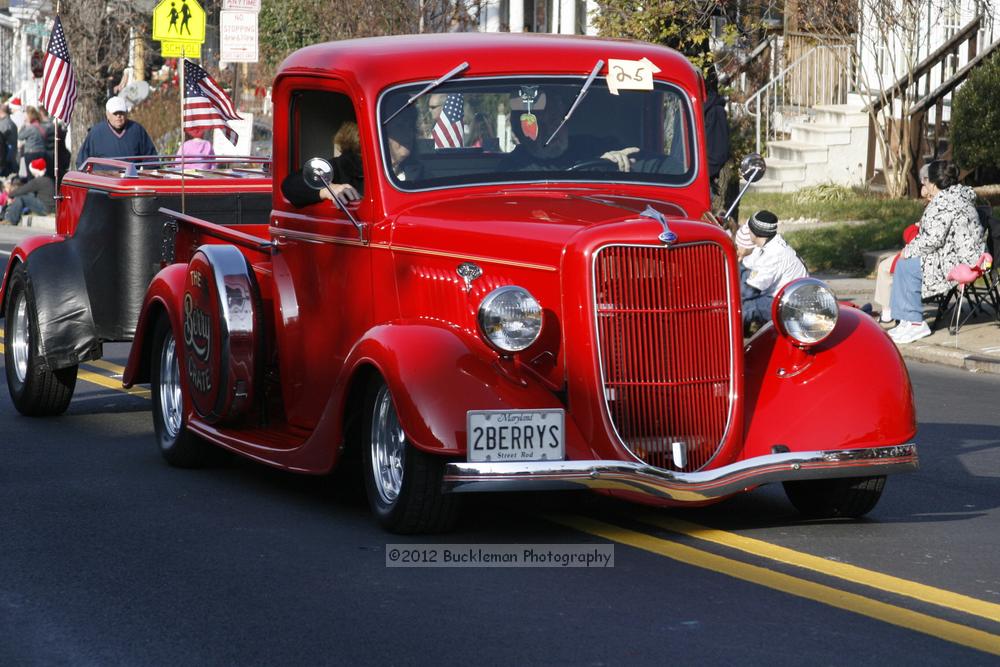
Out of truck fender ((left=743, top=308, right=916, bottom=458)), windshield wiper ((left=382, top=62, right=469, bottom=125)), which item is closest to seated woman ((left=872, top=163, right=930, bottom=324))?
truck fender ((left=743, top=308, right=916, bottom=458))

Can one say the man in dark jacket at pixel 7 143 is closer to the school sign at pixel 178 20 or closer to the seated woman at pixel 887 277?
the school sign at pixel 178 20

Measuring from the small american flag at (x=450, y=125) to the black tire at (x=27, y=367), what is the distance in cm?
365

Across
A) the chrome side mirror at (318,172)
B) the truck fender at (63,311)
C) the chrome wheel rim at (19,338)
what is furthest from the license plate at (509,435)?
the chrome wheel rim at (19,338)

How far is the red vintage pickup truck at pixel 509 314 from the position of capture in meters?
6.95

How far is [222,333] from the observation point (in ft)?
27.9

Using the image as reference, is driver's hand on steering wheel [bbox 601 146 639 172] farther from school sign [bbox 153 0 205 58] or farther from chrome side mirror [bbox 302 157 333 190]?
school sign [bbox 153 0 205 58]

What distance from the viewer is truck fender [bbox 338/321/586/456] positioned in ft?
22.4

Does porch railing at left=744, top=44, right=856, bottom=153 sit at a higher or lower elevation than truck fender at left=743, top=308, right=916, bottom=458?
higher

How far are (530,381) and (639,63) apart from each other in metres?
2.07

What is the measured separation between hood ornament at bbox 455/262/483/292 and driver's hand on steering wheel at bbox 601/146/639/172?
1135 mm

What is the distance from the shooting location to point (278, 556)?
6973 millimetres

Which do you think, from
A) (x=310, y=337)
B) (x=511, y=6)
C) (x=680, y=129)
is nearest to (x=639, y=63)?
(x=680, y=129)

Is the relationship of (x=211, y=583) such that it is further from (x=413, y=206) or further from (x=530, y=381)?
(x=413, y=206)

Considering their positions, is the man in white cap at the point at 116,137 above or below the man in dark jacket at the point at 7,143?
above
